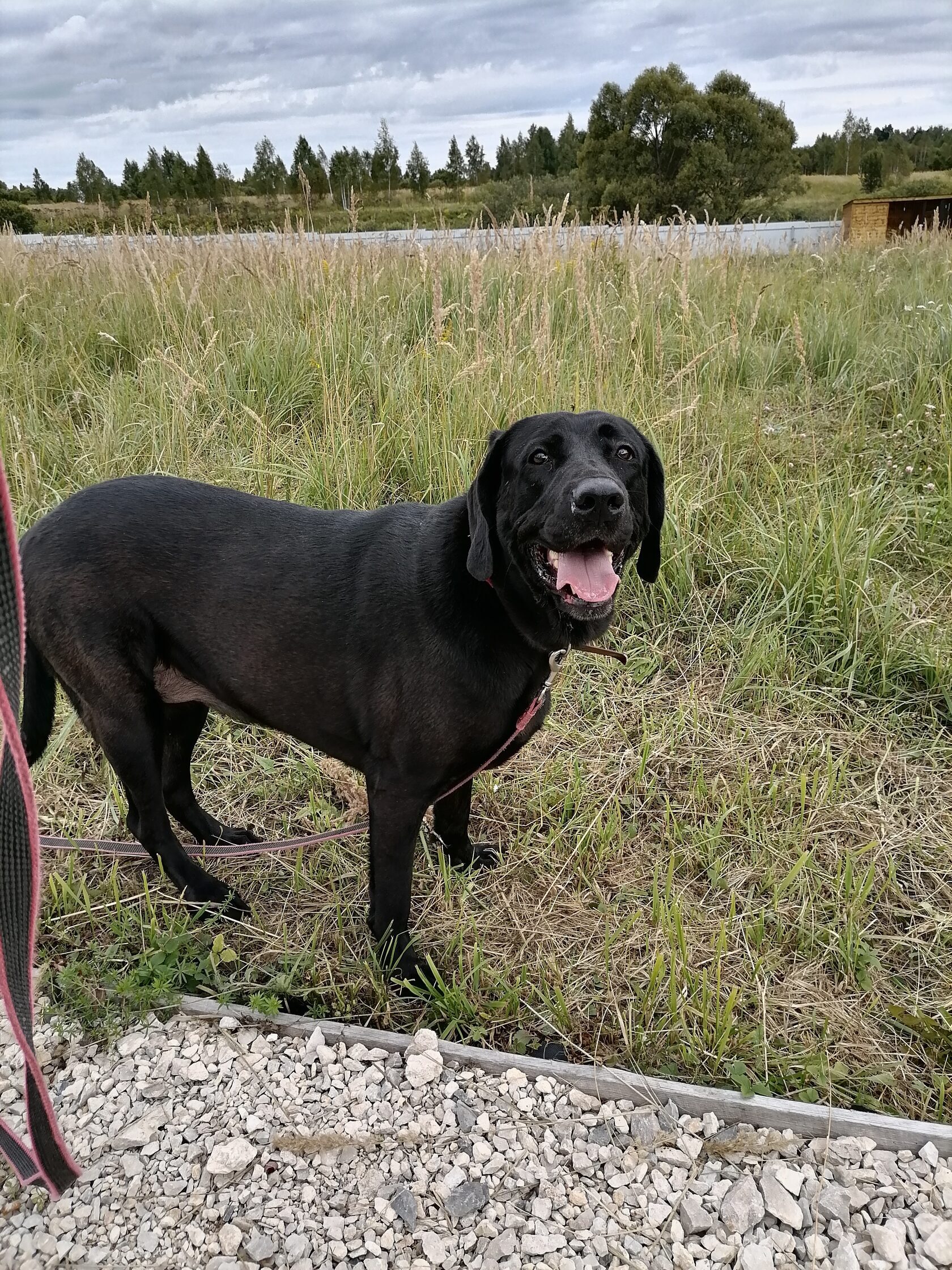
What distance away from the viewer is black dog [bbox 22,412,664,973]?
6.73 feet

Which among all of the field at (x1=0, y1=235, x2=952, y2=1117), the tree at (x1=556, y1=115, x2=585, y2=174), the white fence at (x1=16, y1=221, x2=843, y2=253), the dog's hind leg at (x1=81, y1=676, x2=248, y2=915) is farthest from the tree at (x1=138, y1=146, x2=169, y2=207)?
the tree at (x1=556, y1=115, x2=585, y2=174)

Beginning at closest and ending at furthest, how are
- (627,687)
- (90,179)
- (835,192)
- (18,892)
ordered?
(18,892) → (627,687) → (90,179) → (835,192)

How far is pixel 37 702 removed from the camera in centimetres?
230

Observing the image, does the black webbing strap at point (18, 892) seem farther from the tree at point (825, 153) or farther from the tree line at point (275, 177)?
the tree at point (825, 153)

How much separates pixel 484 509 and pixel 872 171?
45.8 meters

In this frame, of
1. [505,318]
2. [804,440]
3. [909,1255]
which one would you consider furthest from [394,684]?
[804,440]

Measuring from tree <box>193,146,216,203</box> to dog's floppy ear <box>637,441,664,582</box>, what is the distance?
40.8 feet

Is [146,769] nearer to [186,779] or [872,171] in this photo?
[186,779]

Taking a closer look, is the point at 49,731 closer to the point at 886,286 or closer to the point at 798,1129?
the point at 798,1129

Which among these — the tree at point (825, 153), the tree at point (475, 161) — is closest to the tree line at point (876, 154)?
the tree at point (825, 153)

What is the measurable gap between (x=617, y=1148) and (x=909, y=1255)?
55cm

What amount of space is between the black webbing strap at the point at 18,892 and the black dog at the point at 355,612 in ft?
2.42

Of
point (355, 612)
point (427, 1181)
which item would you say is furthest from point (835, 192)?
point (427, 1181)

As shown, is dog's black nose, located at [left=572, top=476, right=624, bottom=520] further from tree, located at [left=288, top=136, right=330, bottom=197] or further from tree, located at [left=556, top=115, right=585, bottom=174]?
tree, located at [left=556, top=115, right=585, bottom=174]
